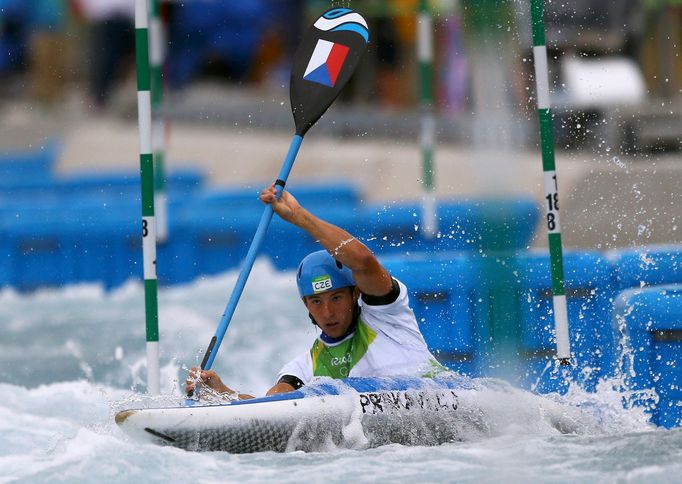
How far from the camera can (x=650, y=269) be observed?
21.7 feet

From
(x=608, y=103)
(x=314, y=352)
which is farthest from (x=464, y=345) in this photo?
(x=608, y=103)

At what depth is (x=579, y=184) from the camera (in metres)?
9.03

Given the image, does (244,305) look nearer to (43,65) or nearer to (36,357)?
(36,357)

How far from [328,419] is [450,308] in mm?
1799

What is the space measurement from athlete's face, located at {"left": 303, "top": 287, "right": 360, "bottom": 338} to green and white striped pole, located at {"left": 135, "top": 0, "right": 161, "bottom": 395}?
73 cm

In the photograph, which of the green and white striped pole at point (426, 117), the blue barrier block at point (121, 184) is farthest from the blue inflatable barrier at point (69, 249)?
the green and white striped pole at point (426, 117)

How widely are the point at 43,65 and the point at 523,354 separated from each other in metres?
9.47

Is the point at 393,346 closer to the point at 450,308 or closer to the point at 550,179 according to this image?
the point at 550,179

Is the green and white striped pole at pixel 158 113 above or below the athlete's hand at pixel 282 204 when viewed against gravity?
above

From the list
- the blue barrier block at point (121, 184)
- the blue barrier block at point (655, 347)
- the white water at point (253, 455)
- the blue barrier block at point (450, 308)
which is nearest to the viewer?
the white water at point (253, 455)

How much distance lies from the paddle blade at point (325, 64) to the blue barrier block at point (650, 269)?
5.42ft

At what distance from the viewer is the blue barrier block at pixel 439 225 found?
8977 mm

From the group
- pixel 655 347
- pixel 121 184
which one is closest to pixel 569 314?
pixel 655 347

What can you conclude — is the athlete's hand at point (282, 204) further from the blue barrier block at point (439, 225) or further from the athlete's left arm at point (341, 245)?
the blue barrier block at point (439, 225)
